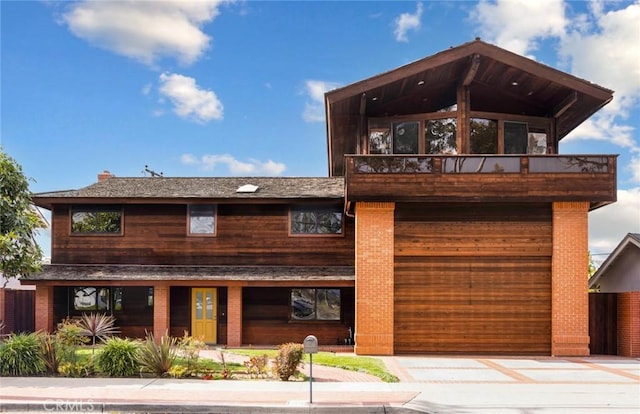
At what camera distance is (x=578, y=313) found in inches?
→ 653

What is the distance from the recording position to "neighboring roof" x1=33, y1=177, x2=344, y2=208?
20078 mm

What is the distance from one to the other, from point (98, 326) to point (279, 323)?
5862mm

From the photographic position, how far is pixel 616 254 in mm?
22453

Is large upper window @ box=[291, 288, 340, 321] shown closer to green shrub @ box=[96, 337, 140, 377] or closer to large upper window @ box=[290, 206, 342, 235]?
large upper window @ box=[290, 206, 342, 235]

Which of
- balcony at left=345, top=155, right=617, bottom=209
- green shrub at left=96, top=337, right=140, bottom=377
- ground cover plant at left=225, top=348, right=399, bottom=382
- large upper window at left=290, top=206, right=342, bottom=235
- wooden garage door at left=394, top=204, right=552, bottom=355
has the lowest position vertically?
ground cover plant at left=225, top=348, right=399, bottom=382

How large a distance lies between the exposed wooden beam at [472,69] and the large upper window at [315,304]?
8.13 m

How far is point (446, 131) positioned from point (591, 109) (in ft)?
15.8

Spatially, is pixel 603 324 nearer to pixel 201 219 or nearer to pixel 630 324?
pixel 630 324

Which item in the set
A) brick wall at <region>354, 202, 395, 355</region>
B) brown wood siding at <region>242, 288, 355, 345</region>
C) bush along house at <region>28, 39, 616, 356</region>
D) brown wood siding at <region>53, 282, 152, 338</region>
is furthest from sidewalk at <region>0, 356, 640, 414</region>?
brown wood siding at <region>53, 282, 152, 338</region>

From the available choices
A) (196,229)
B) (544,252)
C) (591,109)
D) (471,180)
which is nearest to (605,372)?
(544,252)

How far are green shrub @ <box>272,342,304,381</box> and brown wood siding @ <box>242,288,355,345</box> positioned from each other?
7435 millimetres

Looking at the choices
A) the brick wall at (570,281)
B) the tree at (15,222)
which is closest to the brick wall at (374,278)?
the brick wall at (570,281)

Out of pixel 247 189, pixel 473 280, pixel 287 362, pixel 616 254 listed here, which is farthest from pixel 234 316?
pixel 616 254

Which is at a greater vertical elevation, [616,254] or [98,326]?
[616,254]
